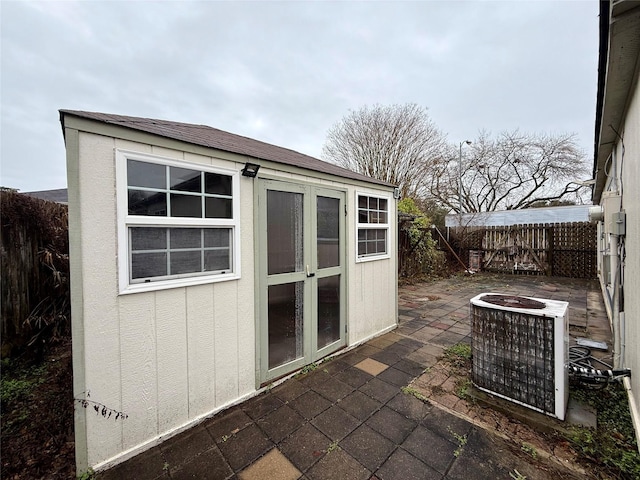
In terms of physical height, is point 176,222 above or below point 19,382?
above

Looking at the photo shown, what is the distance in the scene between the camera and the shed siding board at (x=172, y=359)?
198cm

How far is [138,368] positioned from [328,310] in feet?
6.72

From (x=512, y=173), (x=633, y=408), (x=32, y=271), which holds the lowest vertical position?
(x=633, y=408)

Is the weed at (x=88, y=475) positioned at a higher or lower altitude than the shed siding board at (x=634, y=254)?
lower

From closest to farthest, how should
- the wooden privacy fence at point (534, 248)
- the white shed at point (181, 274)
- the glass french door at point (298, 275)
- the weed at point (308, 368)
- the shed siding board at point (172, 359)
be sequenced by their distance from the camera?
the white shed at point (181, 274), the shed siding board at point (172, 359), the glass french door at point (298, 275), the weed at point (308, 368), the wooden privacy fence at point (534, 248)

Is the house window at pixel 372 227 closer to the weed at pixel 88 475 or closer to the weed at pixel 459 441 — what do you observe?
the weed at pixel 459 441

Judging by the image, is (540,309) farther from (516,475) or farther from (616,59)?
→ (616,59)

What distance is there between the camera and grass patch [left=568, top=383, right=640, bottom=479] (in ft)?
5.44

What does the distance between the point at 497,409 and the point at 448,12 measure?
23.1ft

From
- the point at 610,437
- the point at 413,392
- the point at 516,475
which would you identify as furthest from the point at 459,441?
the point at 610,437

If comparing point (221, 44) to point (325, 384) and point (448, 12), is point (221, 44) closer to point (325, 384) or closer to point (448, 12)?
point (448, 12)

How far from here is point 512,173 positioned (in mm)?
15953

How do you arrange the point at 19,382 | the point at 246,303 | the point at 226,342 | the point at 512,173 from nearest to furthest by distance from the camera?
the point at 226,342 < the point at 246,303 < the point at 19,382 < the point at 512,173

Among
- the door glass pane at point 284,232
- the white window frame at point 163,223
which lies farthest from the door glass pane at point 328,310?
the white window frame at point 163,223
